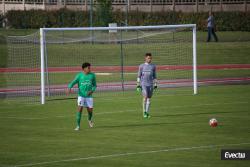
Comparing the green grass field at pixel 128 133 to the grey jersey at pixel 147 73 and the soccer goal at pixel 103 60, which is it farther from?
the soccer goal at pixel 103 60

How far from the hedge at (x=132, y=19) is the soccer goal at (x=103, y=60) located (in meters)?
7.30

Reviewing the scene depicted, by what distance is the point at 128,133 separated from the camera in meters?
24.2

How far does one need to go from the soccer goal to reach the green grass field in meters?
3.07

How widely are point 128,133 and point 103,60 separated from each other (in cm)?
2487

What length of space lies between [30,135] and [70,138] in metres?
1.38

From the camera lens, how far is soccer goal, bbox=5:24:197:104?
37.1 metres

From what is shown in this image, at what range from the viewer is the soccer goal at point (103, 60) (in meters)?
37.1

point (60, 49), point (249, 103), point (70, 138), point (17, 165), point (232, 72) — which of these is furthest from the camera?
point (60, 49)

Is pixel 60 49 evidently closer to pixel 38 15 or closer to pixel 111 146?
pixel 38 15

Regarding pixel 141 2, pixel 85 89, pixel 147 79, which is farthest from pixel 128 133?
pixel 141 2

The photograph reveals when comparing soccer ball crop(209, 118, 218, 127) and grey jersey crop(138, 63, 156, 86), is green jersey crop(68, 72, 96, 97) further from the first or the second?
soccer ball crop(209, 118, 218, 127)

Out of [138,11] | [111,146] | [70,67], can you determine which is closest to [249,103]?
[111,146]

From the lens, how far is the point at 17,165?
19453 mm

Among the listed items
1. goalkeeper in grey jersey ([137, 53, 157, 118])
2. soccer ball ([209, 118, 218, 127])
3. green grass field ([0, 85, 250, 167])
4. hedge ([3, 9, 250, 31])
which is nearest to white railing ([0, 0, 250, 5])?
hedge ([3, 9, 250, 31])
